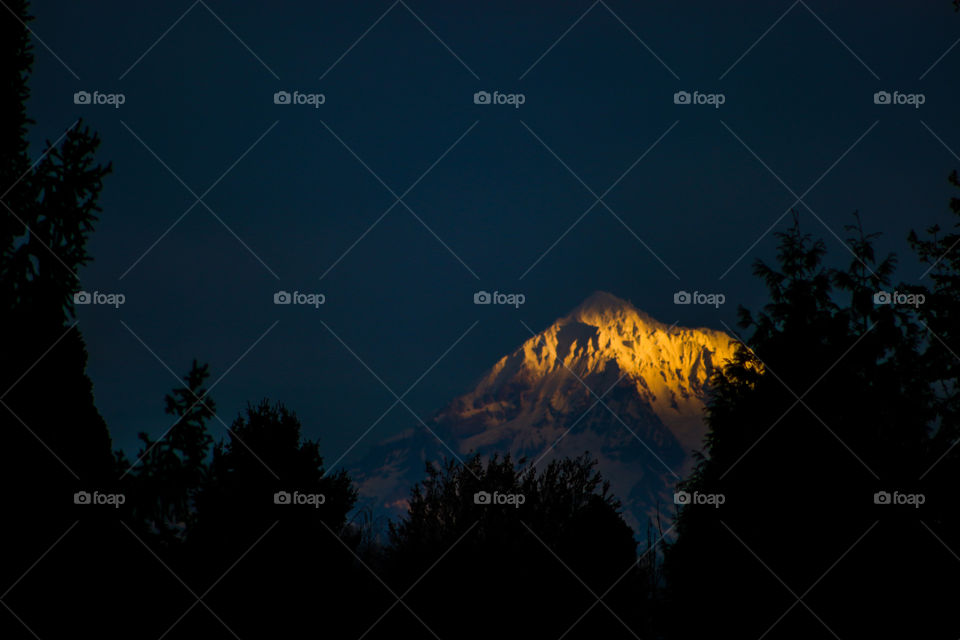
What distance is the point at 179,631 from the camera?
13195 mm

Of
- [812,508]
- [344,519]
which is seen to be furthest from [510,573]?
[812,508]

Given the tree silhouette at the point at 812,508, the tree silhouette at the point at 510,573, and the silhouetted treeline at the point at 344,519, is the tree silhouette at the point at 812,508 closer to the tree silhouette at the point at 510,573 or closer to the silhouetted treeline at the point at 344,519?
the silhouetted treeline at the point at 344,519

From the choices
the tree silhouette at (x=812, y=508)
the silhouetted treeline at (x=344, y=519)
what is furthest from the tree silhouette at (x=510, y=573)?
the tree silhouette at (x=812, y=508)

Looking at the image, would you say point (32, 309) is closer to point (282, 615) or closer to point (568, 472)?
point (282, 615)

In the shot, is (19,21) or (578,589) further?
(578,589)

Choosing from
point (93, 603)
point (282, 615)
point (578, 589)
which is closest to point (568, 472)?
point (578, 589)

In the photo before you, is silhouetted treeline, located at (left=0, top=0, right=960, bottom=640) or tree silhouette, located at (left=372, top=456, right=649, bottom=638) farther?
tree silhouette, located at (left=372, top=456, right=649, bottom=638)

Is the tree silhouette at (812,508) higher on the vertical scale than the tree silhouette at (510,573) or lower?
higher

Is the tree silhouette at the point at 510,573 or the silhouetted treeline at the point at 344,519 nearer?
the silhouetted treeline at the point at 344,519

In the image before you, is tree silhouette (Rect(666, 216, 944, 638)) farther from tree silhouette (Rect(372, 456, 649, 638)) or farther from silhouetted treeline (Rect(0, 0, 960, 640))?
tree silhouette (Rect(372, 456, 649, 638))

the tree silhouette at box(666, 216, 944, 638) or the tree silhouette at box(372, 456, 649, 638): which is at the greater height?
the tree silhouette at box(666, 216, 944, 638)

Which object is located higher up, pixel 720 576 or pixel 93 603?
pixel 720 576

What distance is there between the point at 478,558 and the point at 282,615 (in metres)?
4.18

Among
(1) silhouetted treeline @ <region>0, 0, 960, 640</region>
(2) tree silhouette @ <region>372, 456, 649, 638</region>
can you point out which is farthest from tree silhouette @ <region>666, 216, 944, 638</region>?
(2) tree silhouette @ <region>372, 456, 649, 638</region>
